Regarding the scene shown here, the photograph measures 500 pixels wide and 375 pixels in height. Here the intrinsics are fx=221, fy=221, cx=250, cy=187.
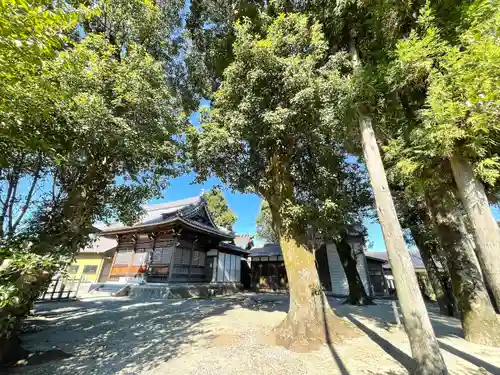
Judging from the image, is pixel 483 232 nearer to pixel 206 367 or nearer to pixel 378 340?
pixel 378 340

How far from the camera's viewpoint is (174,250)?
14141 millimetres

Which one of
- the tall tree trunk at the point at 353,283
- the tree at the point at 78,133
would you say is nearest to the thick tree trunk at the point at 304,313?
the tree at the point at 78,133

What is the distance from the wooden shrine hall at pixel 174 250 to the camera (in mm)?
14133

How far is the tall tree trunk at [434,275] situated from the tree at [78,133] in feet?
32.5

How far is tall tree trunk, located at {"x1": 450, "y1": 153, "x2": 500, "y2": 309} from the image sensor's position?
9.78 ft

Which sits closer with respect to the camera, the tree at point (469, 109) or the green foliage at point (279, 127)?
the tree at point (469, 109)

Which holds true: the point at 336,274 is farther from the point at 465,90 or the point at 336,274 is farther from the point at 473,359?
the point at 465,90

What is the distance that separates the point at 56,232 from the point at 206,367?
4.02 meters

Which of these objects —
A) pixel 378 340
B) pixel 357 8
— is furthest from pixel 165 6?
pixel 378 340

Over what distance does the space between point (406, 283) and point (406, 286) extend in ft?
0.14

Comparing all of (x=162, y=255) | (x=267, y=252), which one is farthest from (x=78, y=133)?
(x=267, y=252)

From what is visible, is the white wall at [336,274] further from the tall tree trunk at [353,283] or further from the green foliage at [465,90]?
the green foliage at [465,90]

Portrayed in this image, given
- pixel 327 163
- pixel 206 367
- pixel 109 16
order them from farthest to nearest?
pixel 327 163
pixel 109 16
pixel 206 367

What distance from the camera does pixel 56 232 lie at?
4621 millimetres
